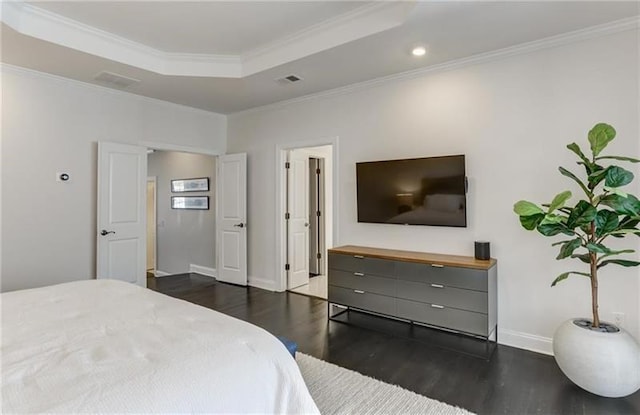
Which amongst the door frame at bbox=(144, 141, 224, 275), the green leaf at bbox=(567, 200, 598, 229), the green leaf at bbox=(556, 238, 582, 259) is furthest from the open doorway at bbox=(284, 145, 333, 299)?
the green leaf at bbox=(567, 200, 598, 229)

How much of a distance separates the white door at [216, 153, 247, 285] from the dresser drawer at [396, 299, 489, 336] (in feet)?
9.31

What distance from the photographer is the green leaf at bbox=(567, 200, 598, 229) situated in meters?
2.30

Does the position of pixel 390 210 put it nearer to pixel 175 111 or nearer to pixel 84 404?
pixel 84 404

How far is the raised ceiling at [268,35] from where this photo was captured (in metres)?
2.68

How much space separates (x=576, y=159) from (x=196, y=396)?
129 inches

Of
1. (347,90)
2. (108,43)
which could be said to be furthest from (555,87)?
(108,43)

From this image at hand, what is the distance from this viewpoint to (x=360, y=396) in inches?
89.7

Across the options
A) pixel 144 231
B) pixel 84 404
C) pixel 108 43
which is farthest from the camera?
pixel 144 231

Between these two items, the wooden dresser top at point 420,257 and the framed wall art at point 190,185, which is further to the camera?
the framed wall art at point 190,185

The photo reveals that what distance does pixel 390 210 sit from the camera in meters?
3.77

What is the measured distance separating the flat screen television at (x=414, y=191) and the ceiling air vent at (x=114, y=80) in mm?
2884

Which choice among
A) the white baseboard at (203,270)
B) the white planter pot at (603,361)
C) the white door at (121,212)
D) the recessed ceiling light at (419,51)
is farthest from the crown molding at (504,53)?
the white baseboard at (203,270)

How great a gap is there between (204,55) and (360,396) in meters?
3.70

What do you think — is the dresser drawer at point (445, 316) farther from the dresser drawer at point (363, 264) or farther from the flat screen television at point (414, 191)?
the flat screen television at point (414, 191)
